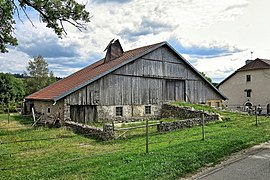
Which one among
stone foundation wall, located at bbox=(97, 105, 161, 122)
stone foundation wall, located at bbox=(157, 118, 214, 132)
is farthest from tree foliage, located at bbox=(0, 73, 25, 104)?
stone foundation wall, located at bbox=(157, 118, 214, 132)

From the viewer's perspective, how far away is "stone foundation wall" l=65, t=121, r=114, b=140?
1352 centimetres

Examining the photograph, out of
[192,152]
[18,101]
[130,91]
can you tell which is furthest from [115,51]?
[18,101]

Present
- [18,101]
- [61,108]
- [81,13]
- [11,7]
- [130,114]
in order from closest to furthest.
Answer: [11,7] → [81,13] → [61,108] → [130,114] → [18,101]

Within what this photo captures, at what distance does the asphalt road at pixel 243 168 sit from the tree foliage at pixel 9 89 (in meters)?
42.5

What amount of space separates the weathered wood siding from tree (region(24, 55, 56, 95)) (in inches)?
1263

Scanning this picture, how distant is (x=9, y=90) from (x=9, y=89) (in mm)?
220

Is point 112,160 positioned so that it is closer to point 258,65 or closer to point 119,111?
point 119,111

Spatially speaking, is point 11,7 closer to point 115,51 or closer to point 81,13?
point 81,13

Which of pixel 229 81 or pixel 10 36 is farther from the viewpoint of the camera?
pixel 229 81

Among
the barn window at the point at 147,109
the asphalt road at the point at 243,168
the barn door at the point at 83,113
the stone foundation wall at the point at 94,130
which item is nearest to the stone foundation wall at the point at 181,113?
the barn window at the point at 147,109

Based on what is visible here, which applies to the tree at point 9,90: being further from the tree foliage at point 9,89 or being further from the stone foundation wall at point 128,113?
the stone foundation wall at point 128,113

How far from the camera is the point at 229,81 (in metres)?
44.3

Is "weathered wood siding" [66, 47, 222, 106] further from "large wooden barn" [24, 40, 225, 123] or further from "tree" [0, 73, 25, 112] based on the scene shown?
"tree" [0, 73, 25, 112]

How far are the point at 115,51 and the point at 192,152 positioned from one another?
64.7 ft
